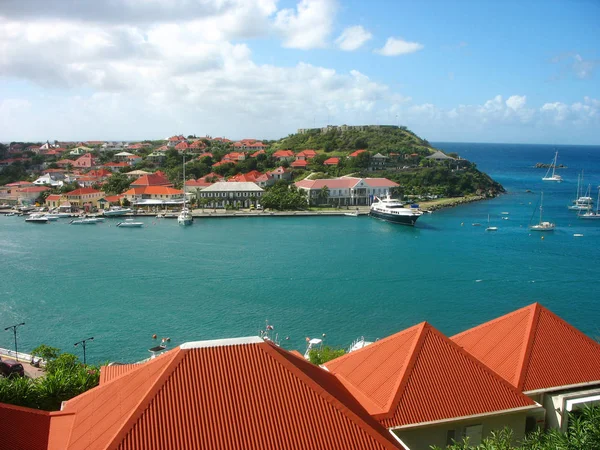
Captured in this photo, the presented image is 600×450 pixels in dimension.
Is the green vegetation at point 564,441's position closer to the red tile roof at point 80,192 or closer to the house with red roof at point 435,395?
the house with red roof at point 435,395

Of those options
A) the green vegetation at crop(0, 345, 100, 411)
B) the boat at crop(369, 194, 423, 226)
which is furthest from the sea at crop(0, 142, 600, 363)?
the green vegetation at crop(0, 345, 100, 411)

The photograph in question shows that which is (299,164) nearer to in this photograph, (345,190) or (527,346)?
(345,190)

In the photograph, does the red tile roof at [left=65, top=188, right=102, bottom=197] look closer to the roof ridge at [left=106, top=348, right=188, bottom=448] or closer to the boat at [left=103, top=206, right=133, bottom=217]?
the boat at [left=103, top=206, right=133, bottom=217]

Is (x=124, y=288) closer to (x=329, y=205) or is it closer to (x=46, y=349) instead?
(x=46, y=349)

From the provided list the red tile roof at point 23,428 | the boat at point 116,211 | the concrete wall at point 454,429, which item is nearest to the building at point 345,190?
the boat at point 116,211

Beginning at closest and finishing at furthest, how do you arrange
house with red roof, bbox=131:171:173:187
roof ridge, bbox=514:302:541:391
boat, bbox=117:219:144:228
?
roof ridge, bbox=514:302:541:391 → boat, bbox=117:219:144:228 → house with red roof, bbox=131:171:173:187

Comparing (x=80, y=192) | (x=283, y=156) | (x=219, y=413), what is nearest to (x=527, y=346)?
(x=219, y=413)

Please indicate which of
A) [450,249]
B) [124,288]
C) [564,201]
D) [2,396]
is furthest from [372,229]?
[2,396]

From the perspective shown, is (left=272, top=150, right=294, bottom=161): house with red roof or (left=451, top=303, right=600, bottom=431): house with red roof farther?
(left=272, top=150, right=294, bottom=161): house with red roof
